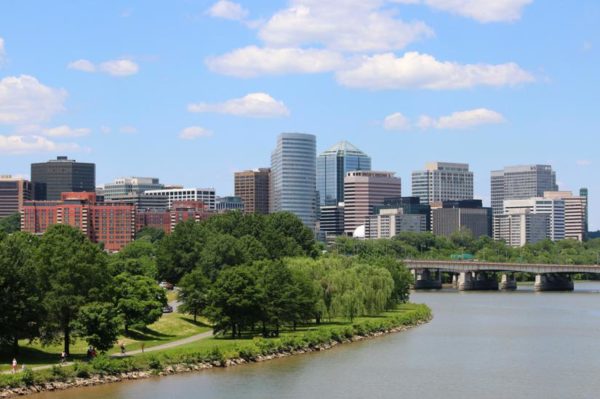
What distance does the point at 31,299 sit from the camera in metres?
71.5

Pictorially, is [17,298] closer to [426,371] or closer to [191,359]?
[191,359]

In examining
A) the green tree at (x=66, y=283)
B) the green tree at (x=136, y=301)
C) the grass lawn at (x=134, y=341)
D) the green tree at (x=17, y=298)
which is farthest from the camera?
the green tree at (x=136, y=301)

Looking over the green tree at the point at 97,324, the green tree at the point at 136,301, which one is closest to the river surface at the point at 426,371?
the green tree at the point at 97,324

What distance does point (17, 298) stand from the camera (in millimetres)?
71500

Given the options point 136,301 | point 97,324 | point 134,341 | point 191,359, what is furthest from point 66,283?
point 136,301

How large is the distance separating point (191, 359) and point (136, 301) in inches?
501

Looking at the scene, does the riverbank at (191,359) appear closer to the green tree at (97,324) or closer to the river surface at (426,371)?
the river surface at (426,371)

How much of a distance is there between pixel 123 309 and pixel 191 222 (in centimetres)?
7217

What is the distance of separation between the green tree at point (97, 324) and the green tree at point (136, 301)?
1013 centimetres

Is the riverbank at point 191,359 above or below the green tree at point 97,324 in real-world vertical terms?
below

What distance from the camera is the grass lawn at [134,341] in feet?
243

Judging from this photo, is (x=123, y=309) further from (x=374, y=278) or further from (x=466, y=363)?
(x=374, y=278)

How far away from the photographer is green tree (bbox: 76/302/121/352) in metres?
73.4

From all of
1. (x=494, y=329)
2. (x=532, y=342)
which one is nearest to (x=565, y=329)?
(x=494, y=329)
